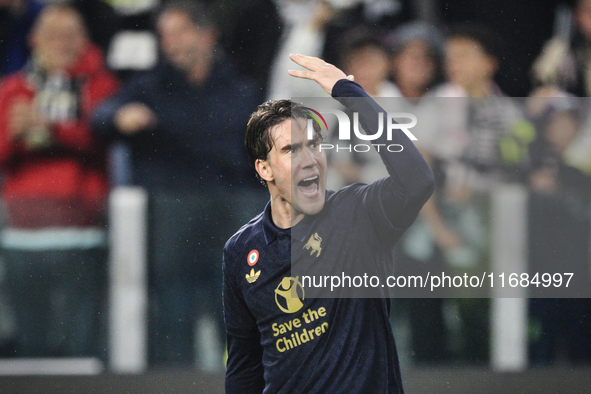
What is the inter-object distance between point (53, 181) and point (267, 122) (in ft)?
6.69

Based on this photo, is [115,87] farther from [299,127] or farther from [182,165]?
[299,127]

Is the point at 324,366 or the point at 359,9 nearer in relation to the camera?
the point at 324,366

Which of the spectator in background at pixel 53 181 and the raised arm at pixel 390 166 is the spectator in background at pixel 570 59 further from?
the spectator in background at pixel 53 181

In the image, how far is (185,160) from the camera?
3.94 meters

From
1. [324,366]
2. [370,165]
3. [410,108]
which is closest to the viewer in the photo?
[324,366]

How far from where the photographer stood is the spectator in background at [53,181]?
12.9 ft

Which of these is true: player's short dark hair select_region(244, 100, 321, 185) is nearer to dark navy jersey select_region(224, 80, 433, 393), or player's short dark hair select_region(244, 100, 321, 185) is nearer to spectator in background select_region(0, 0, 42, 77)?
dark navy jersey select_region(224, 80, 433, 393)

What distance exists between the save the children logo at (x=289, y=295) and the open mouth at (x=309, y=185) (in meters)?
0.29

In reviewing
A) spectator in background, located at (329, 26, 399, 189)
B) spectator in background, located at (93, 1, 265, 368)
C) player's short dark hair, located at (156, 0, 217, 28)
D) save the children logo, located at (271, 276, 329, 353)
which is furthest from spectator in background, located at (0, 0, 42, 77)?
save the children logo, located at (271, 276, 329, 353)

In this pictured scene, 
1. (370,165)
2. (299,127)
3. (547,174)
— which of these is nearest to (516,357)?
(547,174)

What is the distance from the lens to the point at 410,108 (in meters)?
3.76

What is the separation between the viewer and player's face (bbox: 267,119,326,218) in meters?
2.34

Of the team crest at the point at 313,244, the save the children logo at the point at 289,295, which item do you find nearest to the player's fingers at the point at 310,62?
the team crest at the point at 313,244

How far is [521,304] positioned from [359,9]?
6.11ft
